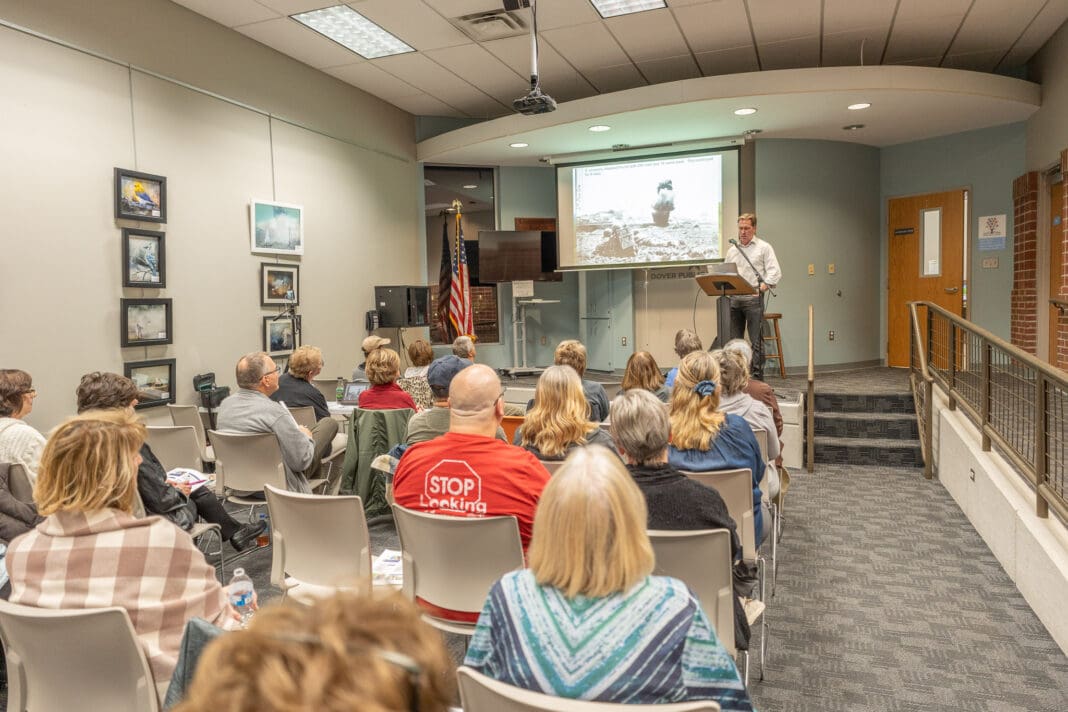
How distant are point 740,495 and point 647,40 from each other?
581 centimetres

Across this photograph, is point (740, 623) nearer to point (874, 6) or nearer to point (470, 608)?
point (470, 608)

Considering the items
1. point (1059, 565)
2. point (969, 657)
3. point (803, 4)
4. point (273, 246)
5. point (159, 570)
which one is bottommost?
point (969, 657)

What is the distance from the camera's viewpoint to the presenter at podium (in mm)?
6926

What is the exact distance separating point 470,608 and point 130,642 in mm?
1044

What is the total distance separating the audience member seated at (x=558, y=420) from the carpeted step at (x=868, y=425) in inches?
181

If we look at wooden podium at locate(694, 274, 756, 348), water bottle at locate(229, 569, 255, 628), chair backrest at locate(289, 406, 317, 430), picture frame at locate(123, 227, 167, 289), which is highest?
picture frame at locate(123, 227, 167, 289)

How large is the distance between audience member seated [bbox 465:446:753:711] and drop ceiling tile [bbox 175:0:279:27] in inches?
248

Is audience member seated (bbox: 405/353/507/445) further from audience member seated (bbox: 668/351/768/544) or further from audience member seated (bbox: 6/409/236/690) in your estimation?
audience member seated (bbox: 6/409/236/690)

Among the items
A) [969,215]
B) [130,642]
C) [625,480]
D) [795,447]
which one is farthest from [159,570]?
[969,215]

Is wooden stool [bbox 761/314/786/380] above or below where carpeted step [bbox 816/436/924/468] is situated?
above

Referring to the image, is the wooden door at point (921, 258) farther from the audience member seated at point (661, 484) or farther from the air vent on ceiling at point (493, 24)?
the audience member seated at point (661, 484)

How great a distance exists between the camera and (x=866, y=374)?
8953mm

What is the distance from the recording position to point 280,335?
7273mm

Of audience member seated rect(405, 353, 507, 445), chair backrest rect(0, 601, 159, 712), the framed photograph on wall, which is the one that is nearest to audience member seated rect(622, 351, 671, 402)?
audience member seated rect(405, 353, 507, 445)
